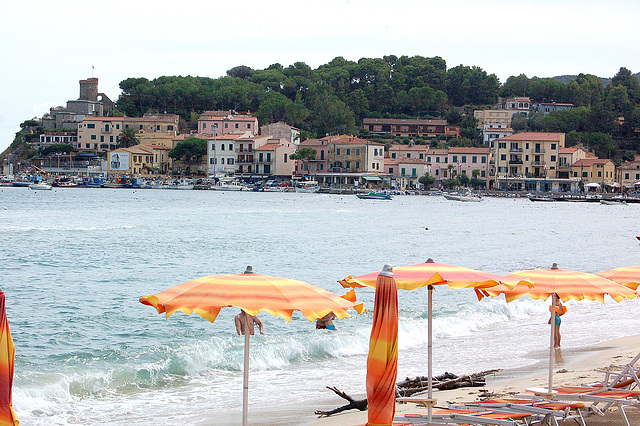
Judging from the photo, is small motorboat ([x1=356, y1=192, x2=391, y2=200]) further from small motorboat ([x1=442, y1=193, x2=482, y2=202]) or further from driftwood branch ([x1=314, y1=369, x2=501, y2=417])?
driftwood branch ([x1=314, y1=369, x2=501, y2=417])

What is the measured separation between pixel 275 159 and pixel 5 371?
9892 centimetres

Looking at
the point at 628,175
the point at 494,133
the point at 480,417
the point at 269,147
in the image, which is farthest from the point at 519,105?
the point at 480,417

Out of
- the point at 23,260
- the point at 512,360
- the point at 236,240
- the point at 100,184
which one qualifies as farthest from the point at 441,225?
the point at 100,184

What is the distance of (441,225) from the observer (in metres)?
51.8

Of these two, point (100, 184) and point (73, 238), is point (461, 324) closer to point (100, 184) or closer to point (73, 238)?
point (73, 238)

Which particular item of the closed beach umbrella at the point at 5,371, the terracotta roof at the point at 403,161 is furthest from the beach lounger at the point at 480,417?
the terracotta roof at the point at 403,161

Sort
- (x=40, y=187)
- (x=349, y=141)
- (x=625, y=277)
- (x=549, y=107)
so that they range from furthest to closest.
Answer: (x=549, y=107) → (x=40, y=187) → (x=349, y=141) → (x=625, y=277)

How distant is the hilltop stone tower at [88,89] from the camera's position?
14662 cm

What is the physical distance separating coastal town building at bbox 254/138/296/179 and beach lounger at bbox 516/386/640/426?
95.0 m

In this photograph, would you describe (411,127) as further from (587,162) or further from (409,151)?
(587,162)

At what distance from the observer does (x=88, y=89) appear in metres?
147

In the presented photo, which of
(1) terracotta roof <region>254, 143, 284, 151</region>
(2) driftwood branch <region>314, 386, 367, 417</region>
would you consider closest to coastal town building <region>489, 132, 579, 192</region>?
(1) terracotta roof <region>254, 143, 284, 151</region>

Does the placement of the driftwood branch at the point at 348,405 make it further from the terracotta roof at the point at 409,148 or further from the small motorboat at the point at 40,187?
the small motorboat at the point at 40,187

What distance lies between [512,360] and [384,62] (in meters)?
144
